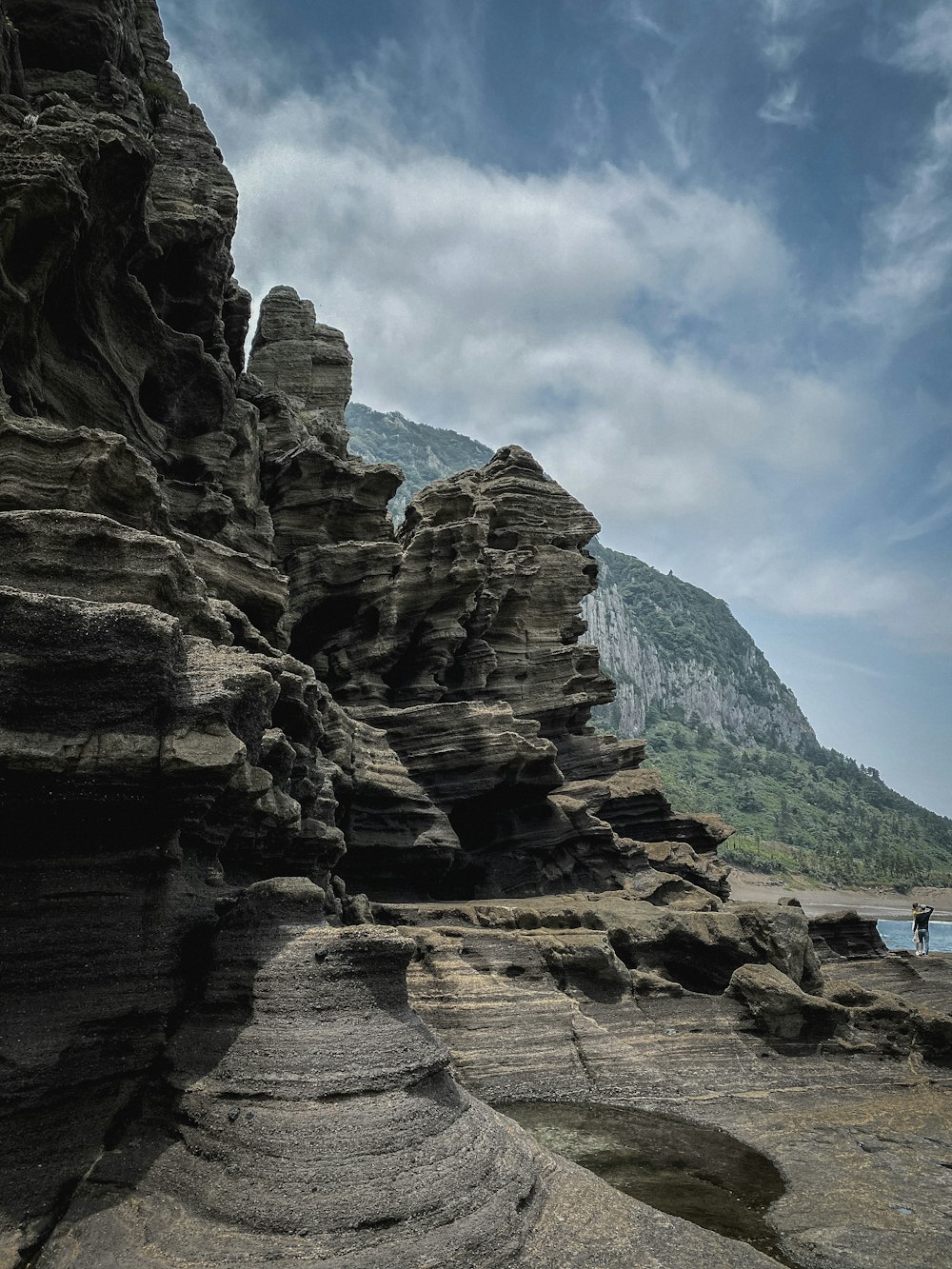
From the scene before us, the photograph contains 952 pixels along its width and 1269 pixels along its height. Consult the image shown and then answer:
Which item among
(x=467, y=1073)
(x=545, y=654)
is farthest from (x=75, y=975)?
(x=545, y=654)

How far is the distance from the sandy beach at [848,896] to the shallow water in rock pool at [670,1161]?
92640mm

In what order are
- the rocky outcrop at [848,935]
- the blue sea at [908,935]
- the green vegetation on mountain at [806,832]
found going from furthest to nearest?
the green vegetation on mountain at [806,832] < the blue sea at [908,935] < the rocky outcrop at [848,935]

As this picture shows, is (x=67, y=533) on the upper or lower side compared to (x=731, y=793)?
lower

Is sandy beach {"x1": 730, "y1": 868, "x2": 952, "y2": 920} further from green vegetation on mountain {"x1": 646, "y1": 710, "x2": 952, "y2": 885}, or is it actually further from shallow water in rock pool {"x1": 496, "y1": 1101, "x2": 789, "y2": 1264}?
shallow water in rock pool {"x1": 496, "y1": 1101, "x2": 789, "y2": 1264}

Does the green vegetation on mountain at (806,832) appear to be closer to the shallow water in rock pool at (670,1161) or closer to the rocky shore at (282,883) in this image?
the rocky shore at (282,883)

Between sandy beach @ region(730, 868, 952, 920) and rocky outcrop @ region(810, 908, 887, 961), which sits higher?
sandy beach @ region(730, 868, 952, 920)

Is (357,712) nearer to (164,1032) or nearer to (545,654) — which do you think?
(545,654)

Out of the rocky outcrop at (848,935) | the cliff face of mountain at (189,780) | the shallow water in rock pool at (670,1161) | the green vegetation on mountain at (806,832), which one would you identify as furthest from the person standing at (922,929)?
the green vegetation on mountain at (806,832)

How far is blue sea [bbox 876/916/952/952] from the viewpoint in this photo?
263 feet

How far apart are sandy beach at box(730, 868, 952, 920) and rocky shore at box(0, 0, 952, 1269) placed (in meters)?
78.1

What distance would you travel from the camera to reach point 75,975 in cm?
1161

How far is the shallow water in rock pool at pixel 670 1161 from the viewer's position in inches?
547

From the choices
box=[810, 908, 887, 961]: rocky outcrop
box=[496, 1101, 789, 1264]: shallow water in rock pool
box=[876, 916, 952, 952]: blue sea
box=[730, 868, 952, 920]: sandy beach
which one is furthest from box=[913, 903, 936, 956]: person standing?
box=[730, 868, 952, 920]: sandy beach

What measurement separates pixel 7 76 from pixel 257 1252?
2655cm
